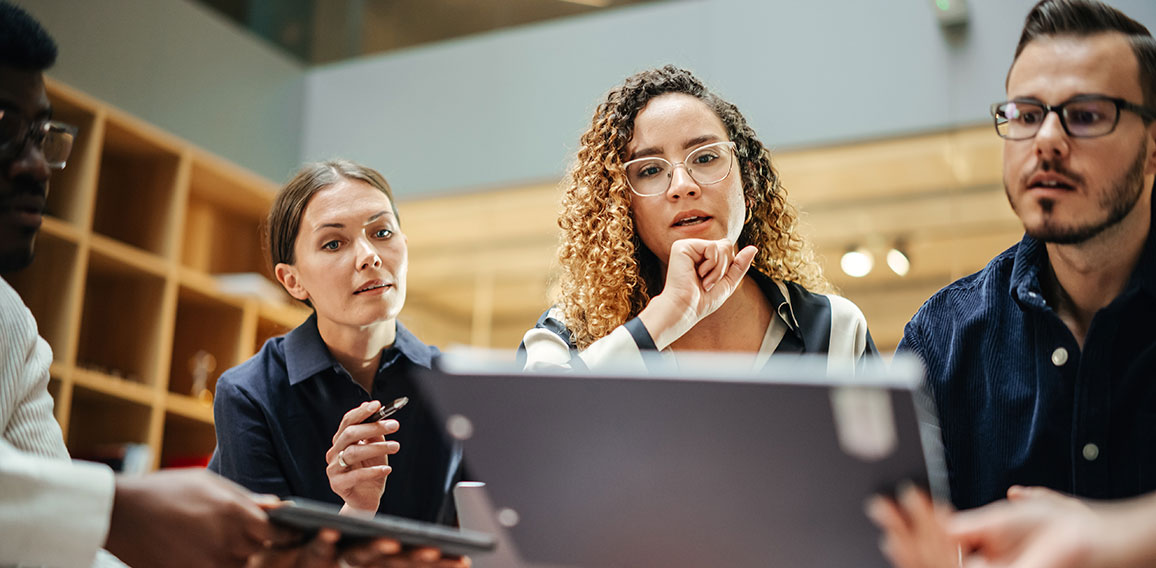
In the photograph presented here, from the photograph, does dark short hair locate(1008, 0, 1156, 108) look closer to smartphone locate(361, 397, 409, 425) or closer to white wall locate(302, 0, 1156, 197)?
smartphone locate(361, 397, 409, 425)

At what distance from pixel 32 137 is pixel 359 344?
750mm

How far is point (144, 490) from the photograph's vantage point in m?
1.02

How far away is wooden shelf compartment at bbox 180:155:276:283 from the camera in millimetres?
4551

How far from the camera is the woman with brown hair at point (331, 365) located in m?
1.88

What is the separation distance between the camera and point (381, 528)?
37.5 inches

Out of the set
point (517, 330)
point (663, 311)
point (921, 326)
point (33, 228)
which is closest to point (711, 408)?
point (663, 311)

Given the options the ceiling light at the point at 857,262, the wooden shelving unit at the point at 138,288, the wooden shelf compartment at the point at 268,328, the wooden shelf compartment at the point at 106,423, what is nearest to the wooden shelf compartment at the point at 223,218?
the wooden shelving unit at the point at 138,288

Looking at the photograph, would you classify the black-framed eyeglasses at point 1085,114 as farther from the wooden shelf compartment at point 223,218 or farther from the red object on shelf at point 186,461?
the wooden shelf compartment at point 223,218

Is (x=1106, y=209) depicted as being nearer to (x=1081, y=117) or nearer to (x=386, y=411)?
(x=1081, y=117)

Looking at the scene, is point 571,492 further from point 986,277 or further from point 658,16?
Result: point 658,16

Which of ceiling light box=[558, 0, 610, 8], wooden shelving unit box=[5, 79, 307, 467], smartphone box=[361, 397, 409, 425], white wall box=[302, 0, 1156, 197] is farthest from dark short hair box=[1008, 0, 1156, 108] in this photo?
ceiling light box=[558, 0, 610, 8]

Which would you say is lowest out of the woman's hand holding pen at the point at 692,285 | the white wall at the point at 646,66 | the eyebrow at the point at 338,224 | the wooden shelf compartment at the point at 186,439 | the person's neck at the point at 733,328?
the wooden shelf compartment at the point at 186,439

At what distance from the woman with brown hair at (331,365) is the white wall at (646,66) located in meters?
2.30

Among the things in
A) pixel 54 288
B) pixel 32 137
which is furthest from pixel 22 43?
pixel 54 288
